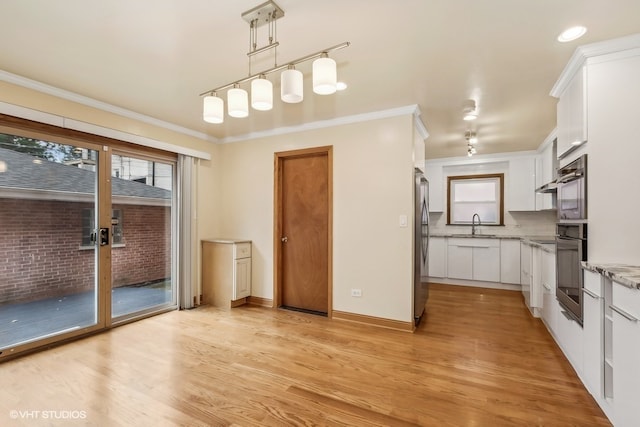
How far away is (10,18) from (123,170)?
1.90m

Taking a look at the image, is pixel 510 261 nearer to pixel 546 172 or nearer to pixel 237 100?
pixel 546 172

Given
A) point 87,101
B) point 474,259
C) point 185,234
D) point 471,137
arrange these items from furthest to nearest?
point 474,259 → point 471,137 → point 185,234 → point 87,101

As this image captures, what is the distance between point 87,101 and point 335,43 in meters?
2.73

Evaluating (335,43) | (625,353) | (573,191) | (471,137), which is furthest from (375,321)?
(471,137)

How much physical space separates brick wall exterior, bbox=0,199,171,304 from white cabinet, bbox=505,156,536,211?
6065 mm

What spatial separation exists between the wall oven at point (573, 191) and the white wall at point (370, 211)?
1316mm

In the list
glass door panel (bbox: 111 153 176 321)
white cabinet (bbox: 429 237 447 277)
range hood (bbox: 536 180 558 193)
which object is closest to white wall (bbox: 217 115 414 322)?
glass door panel (bbox: 111 153 176 321)

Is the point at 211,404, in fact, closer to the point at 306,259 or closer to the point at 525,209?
the point at 306,259

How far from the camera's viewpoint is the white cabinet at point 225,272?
162 inches

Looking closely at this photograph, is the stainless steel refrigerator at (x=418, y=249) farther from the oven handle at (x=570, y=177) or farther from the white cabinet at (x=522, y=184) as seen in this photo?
the white cabinet at (x=522, y=184)

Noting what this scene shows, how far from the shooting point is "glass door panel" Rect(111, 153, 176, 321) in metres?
3.50

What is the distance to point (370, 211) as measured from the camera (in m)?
3.53

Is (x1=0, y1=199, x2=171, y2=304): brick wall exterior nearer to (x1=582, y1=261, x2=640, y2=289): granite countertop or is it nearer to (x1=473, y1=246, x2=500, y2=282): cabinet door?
(x1=582, y1=261, x2=640, y2=289): granite countertop

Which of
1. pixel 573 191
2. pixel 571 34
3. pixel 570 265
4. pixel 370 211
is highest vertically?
pixel 571 34
